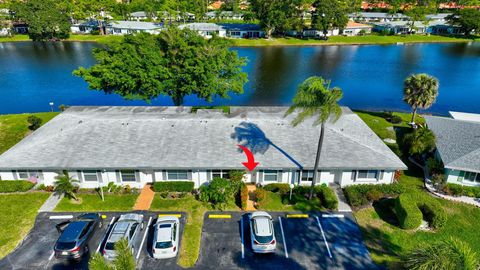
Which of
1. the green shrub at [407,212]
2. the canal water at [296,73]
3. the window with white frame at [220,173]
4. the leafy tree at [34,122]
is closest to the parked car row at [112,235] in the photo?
the window with white frame at [220,173]

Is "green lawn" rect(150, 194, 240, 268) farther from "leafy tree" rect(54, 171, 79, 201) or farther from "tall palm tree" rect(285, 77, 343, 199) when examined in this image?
"tall palm tree" rect(285, 77, 343, 199)

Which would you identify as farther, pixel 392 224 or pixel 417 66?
pixel 417 66

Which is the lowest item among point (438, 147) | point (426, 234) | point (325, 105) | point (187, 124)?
point (426, 234)

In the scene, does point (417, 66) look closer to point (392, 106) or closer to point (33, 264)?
point (392, 106)

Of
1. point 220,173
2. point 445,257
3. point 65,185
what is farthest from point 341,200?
point 65,185

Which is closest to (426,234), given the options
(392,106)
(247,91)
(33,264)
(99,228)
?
(99,228)

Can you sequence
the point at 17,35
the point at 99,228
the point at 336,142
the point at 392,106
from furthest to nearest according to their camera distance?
the point at 17,35
the point at 392,106
the point at 336,142
the point at 99,228

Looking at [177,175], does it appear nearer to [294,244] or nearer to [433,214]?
[294,244]
